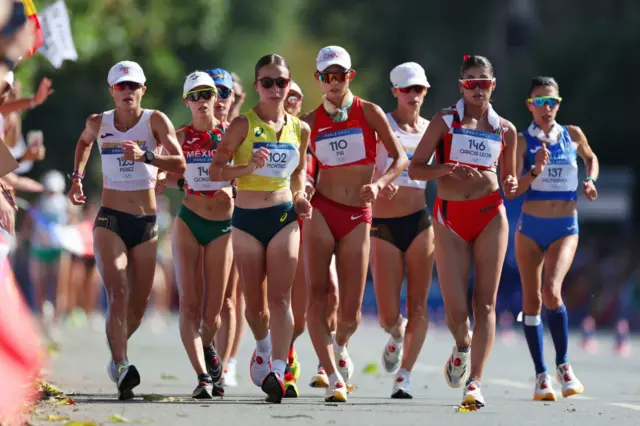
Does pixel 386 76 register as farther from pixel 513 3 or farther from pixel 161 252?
pixel 161 252

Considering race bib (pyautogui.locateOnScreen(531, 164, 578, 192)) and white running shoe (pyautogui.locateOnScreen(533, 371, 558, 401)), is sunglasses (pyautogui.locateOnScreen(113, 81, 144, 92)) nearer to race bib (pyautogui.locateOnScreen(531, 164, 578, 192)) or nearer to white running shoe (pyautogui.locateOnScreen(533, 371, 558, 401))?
race bib (pyautogui.locateOnScreen(531, 164, 578, 192))

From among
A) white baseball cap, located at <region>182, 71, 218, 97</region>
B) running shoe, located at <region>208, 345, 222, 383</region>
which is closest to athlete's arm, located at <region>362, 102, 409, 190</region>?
white baseball cap, located at <region>182, 71, 218, 97</region>

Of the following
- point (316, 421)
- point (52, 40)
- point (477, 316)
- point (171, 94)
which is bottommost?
point (316, 421)

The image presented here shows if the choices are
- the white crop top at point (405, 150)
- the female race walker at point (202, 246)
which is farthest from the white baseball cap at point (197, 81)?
the white crop top at point (405, 150)

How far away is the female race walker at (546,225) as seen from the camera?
13742 millimetres

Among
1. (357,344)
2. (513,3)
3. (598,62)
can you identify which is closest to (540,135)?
(357,344)

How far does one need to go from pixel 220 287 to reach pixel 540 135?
2891 mm

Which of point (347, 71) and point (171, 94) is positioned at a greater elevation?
point (171, 94)

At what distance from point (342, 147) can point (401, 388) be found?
2.02 metres

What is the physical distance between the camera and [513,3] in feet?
186

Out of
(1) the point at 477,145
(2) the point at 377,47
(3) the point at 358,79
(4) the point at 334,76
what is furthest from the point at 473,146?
(3) the point at 358,79

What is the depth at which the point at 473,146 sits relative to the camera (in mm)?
12297

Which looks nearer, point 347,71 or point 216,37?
point 347,71

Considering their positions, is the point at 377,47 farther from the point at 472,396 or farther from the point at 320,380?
the point at 472,396
